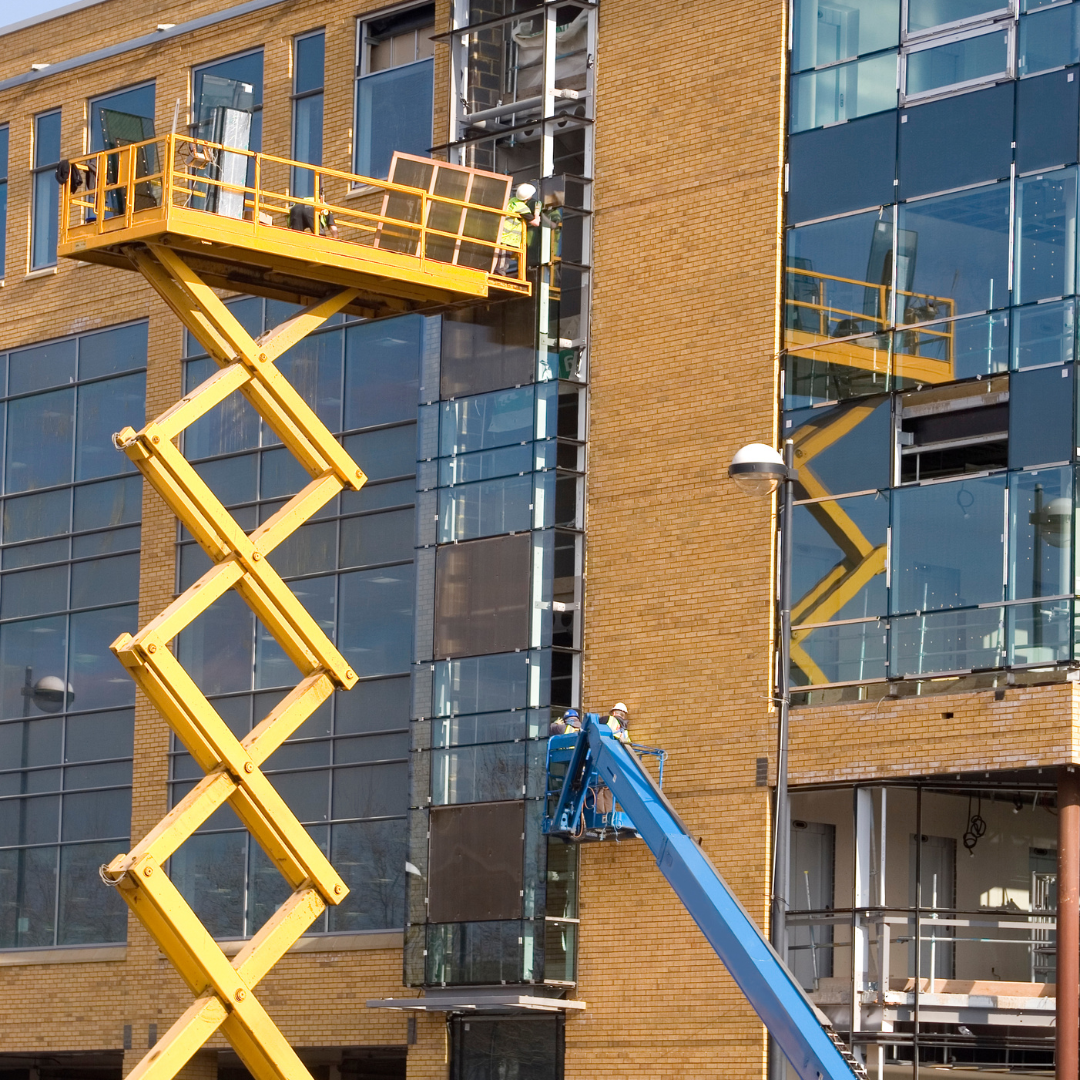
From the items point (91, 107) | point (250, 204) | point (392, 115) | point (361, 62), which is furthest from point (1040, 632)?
point (91, 107)

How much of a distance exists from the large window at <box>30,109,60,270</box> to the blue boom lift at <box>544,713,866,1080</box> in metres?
14.8

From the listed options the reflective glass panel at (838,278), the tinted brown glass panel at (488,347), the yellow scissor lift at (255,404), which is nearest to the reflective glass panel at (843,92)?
the reflective glass panel at (838,278)

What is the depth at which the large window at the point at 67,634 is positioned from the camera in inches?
1425

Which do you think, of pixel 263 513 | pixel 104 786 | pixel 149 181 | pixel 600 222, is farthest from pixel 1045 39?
pixel 104 786

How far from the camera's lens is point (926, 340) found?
2761cm

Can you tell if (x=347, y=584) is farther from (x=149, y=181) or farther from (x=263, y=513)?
(x=149, y=181)

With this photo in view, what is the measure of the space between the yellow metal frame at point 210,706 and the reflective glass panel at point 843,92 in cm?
645

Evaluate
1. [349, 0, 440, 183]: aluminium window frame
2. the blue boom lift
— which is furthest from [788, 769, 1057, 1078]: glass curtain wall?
[349, 0, 440, 183]: aluminium window frame

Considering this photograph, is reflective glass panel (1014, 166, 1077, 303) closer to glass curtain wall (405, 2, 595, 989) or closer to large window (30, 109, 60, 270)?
glass curtain wall (405, 2, 595, 989)

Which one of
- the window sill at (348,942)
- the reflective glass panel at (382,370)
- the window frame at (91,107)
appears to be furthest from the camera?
the window frame at (91,107)

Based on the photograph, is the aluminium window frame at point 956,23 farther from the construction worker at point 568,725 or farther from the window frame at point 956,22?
the construction worker at point 568,725

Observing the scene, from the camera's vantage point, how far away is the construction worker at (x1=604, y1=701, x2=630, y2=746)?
29.0m

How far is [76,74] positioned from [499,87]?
964 cm

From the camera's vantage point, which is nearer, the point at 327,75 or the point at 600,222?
the point at 600,222
